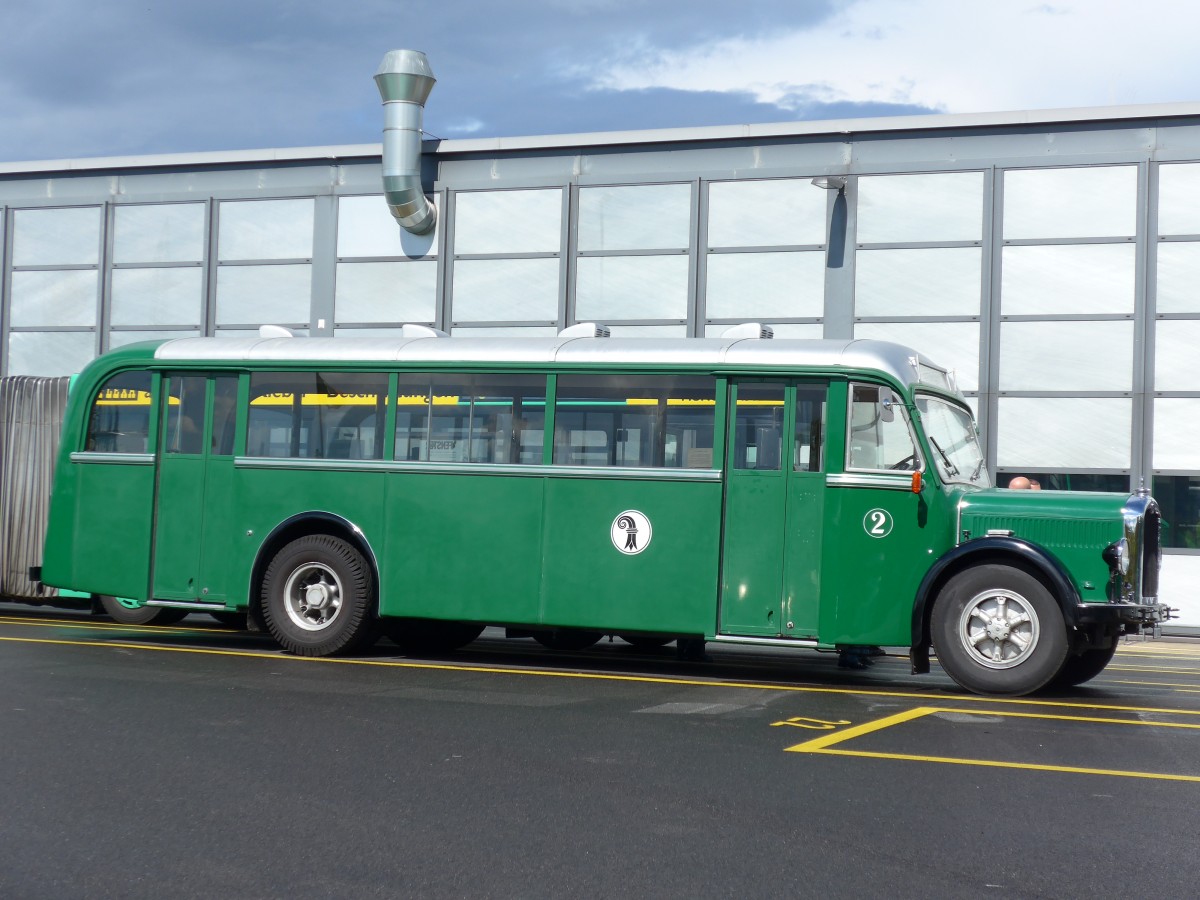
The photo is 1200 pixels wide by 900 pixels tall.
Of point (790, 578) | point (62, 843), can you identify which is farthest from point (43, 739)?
point (790, 578)

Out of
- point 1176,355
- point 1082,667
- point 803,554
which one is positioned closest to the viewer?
point 803,554

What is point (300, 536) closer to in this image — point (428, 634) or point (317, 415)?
point (317, 415)

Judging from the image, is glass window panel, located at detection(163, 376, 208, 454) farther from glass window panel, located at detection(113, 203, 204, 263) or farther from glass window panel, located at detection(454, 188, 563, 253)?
glass window panel, located at detection(113, 203, 204, 263)

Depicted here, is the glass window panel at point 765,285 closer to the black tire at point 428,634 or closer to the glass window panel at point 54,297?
the black tire at point 428,634

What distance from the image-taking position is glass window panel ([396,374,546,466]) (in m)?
11.7

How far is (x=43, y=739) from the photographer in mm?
7867

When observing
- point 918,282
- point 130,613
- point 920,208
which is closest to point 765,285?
point 918,282

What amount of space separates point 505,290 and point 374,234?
2.60 meters

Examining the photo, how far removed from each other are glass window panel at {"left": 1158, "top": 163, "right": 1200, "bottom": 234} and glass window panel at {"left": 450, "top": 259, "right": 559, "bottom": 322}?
9.41 m

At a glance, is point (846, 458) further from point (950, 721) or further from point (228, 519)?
point (228, 519)

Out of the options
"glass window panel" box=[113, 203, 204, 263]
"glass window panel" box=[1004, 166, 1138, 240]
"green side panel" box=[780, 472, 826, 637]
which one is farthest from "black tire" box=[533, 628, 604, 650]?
"glass window panel" box=[113, 203, 204, 263]

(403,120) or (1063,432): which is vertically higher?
(403,120)

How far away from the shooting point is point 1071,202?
21219mm

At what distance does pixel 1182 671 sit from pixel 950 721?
5.88 metres
